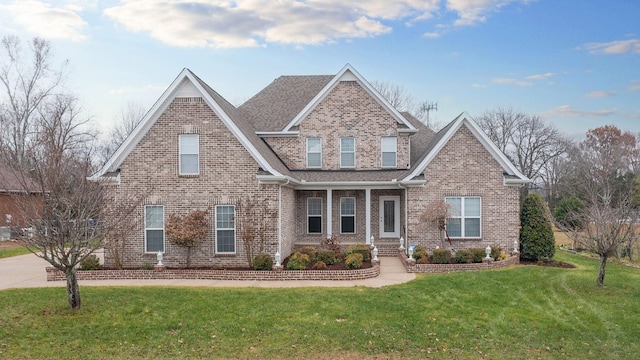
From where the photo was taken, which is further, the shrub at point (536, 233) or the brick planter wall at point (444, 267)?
the shrub at point (536, 233)

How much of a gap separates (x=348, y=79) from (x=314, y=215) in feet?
21.1

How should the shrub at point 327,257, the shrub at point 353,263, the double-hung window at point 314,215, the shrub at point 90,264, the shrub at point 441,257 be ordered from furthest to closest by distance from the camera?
the double-hung window at point 314,215
the shrub at point 441,257
the shrub at point 327,257
the shrub at point 90,264
the shrub at point 353,263

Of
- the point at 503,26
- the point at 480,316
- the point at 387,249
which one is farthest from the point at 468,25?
the point at 480,316

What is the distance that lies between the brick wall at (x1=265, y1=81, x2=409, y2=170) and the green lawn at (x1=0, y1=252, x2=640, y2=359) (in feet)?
27.6

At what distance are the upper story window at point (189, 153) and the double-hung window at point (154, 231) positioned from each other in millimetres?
1705

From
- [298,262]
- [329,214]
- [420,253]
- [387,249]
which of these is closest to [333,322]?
[298,262]

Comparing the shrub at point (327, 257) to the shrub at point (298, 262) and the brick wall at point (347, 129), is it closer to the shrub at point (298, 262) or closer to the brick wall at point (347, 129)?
the shrub at point (298, 262)

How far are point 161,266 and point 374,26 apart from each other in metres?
14.6

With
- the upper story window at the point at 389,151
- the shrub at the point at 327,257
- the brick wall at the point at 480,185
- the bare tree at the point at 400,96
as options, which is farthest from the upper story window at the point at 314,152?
the bare tree at the point at 400,96

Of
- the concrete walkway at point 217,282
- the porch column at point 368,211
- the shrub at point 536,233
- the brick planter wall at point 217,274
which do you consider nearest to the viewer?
the concrete walkway at point 217,282

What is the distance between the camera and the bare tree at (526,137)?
48.5 metres

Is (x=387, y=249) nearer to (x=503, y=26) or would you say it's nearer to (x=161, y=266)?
(x=161, y=266)

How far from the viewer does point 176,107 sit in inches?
648

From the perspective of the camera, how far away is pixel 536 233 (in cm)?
1759
